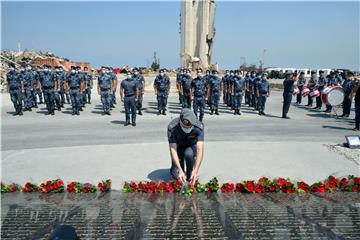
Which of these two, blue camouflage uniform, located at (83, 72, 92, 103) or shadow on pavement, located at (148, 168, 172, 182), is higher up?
blue camouflage uniform, located at (83, 72, 92, 103)

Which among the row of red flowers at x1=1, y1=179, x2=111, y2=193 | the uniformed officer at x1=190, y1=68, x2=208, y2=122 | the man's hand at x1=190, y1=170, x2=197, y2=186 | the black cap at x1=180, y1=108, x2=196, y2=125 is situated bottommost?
the row of red flowers at x1=1, y1=179, x2=111, y2=193

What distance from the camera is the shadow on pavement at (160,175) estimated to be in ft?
19.0

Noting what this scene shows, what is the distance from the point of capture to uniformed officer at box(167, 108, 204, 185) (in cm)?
492

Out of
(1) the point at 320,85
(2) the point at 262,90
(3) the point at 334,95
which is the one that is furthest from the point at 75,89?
(1) the point at 320,85

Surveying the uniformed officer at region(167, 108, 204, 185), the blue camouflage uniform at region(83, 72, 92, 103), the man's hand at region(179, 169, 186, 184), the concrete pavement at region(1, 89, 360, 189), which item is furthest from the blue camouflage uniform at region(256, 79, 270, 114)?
the man's hand at region(179, 169, 186, 184)

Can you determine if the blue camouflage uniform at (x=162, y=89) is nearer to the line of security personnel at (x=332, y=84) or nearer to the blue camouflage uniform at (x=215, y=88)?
the blue camouflage uniform at (x=215, y=88)

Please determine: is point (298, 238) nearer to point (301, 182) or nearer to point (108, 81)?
point (301, 182)

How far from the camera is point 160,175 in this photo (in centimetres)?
596

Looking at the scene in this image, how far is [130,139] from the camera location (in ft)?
29.3

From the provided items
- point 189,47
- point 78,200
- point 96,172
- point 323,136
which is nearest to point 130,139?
point 96,172

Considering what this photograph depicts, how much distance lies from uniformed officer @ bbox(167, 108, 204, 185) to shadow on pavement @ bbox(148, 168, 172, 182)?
0.55 m

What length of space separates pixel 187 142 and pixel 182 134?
0.20 meters

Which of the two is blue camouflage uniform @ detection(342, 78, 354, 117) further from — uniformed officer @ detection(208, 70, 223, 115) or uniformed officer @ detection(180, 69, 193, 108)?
uniformed officer @ detection(180, 69, 193, 108)

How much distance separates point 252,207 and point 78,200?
2569mm
